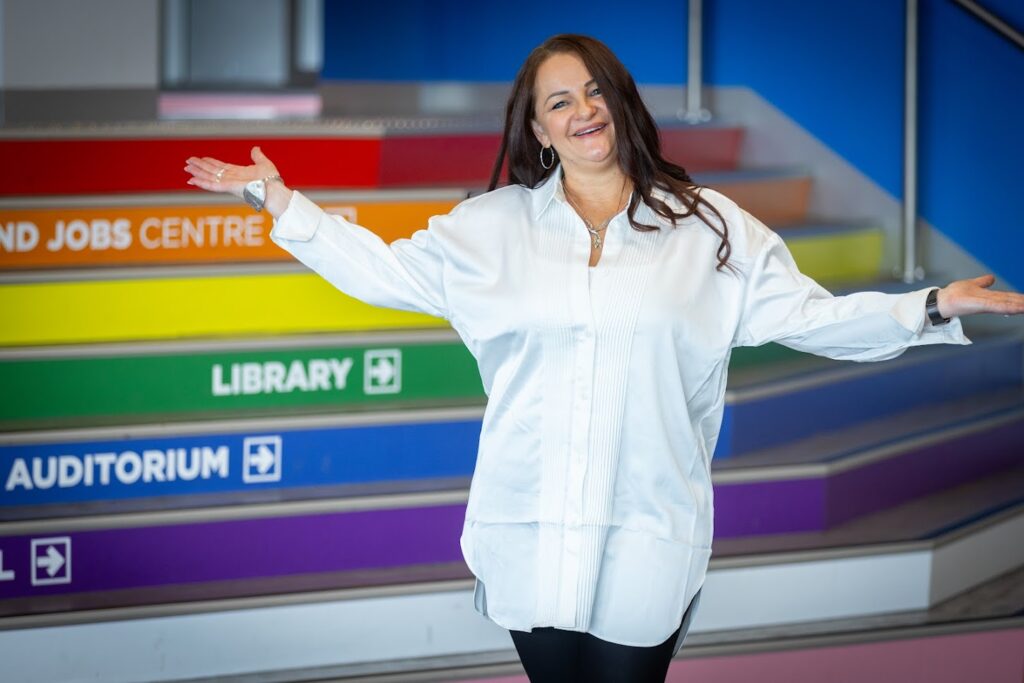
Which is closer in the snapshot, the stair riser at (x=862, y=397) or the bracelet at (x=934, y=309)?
the bracelet at (x=934, y=309)

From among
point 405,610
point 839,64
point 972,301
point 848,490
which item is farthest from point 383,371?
point 839,64

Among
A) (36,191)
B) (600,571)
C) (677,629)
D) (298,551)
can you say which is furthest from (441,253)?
(36,191)

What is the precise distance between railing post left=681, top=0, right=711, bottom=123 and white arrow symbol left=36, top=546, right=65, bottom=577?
2.60 meters

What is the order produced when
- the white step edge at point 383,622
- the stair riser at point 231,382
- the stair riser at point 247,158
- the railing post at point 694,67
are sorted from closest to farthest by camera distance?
1. the white step edge at point 383,622
2. the stair riser at point 231,382
3. the stair riser at point 247,158
4. the railing post at point 694,67

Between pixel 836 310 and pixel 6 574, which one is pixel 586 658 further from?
pixel 6 574

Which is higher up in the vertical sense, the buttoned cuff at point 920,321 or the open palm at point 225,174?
the open palm at point 225,174

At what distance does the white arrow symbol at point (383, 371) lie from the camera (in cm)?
340

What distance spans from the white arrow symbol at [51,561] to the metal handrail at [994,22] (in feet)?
10.1

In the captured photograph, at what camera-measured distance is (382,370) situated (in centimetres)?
340

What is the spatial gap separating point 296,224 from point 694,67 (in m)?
3.03

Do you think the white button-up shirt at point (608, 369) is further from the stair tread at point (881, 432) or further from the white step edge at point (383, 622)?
the stair tread at point (881, 432)

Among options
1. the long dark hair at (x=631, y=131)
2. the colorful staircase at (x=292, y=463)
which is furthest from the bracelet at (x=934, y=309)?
the colorful staircase at (x=292, y=463)

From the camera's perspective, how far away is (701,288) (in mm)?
1942

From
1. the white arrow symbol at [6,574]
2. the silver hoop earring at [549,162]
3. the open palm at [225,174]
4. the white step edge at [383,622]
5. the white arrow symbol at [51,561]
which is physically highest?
the silver hoop earring at [549,162]
